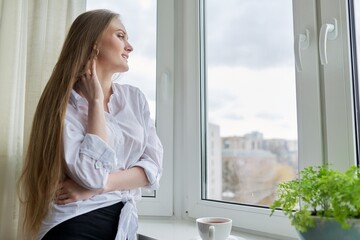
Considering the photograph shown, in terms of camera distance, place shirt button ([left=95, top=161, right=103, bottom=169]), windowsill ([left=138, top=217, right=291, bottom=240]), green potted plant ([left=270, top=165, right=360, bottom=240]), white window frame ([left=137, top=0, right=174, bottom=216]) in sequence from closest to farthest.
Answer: green potted plant ([left=270, top=165, right=360, bottom=240]) → shirt button ([left=95, top=161, right=103, bottom=169]) → windowsill ([left=138, top=217, right=291, bottom=240]) → white window frame ([left=137, top=0, right=174, bottom=216])

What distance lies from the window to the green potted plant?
30.5 inches

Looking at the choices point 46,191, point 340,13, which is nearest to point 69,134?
point 46,191

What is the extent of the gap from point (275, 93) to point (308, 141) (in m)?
0.24

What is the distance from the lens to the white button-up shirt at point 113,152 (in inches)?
36.9

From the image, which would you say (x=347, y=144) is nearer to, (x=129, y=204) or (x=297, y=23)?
(x=297, y=23)

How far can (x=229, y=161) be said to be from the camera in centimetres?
140

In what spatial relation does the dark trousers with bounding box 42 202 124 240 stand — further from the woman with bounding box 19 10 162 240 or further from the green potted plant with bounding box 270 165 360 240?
the green potted plant with bounding box 270 165 360 240

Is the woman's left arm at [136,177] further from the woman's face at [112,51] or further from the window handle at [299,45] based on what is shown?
the window handle at [299,45]

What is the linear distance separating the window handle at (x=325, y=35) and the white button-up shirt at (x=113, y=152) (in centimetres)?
56

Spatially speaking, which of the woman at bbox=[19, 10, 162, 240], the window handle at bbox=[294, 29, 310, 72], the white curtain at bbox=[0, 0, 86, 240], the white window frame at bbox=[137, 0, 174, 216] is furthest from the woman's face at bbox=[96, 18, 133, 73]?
the window handle at bbox=[294, 29, 310, 72]

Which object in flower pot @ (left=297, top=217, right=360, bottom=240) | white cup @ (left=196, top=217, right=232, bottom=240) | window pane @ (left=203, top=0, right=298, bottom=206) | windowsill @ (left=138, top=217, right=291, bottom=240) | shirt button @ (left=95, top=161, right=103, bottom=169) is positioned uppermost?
window pane @ (left=203, top=0, right=298, bottom=206)

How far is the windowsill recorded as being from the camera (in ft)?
3.84

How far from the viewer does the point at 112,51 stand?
44.4 inches

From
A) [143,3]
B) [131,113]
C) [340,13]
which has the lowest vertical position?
[131,113]
